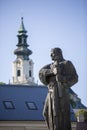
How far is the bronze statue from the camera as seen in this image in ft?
56.2

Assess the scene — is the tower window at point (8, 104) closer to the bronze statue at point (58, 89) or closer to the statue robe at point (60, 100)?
the bronze statue at point (58, 89)

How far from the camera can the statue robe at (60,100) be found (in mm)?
17141

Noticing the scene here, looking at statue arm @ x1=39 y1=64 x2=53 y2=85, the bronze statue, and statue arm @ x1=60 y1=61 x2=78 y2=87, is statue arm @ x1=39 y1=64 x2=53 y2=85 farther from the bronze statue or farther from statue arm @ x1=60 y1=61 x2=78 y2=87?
statue arm @ x1=60 y1=61 x2=78 y2=87

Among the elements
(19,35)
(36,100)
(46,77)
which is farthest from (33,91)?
(19,35)

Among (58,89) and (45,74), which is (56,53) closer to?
(45,74)

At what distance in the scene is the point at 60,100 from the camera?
56.3ft

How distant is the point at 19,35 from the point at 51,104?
177691 mm

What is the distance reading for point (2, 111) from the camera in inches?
2783

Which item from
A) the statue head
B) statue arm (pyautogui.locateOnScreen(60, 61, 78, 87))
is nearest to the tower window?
the statue head

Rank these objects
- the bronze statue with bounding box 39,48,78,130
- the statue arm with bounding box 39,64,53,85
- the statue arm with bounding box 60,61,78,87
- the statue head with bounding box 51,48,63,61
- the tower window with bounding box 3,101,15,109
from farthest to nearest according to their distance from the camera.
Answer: the tower window with bounding box 3,101,15,109
the statue head with bounding box 51,48,63,61
the statue arm with bounding box 39,64,53,85
the statue arm with bounding box 60,61,78,87
the bronze statue with bounding box 39,48,78,130

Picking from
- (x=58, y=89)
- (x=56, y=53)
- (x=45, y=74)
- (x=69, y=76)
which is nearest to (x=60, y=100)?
(x=58, y=89)

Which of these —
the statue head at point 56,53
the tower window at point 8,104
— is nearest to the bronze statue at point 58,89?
the statue head at point 56,53

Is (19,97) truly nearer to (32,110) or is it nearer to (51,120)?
(32,110)

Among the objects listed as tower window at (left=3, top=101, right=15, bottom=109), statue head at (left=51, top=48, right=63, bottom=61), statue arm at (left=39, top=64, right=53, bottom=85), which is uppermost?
statue head at (left=51, top=48, right=63, bottom=61)
